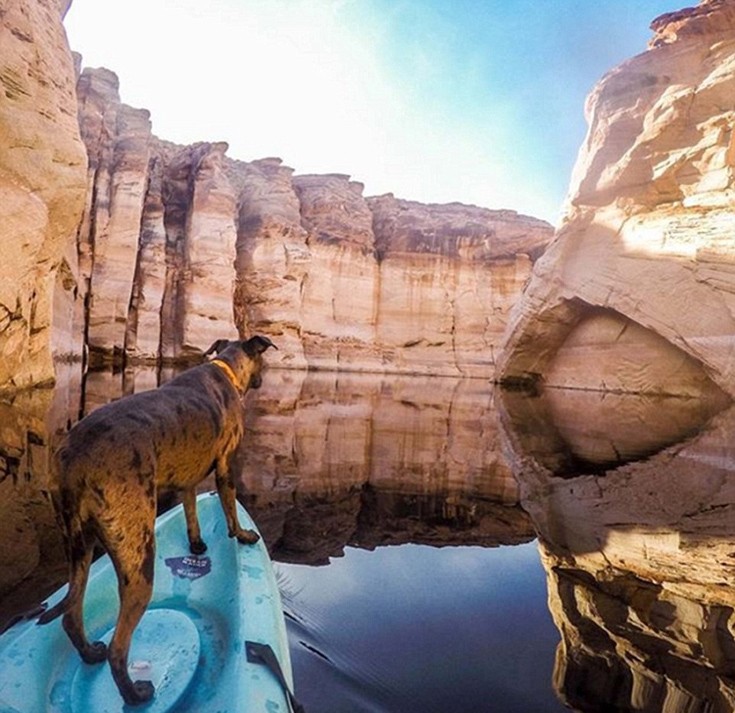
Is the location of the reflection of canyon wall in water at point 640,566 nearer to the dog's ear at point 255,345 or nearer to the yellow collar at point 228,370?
the yellow collar at point 228,370

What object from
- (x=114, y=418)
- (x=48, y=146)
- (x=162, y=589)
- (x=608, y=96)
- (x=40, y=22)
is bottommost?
(x=162, y=589)

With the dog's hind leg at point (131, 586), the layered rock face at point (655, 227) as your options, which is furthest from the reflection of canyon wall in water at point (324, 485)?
the layered rock face at point (655, 227)

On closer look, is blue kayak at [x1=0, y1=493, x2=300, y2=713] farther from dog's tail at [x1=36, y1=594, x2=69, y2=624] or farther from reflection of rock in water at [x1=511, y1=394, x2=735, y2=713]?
reflection of rock in water at [x1=511, y1=394, x2=735, y2=713]

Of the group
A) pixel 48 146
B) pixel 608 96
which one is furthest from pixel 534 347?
pixel 48 146

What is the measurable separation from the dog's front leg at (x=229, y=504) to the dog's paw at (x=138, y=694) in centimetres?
123

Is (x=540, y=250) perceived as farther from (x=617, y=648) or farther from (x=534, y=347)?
(x=617, y=648)

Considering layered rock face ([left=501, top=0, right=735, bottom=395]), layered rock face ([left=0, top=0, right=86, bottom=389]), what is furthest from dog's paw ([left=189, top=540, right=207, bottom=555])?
layered rock face ([left=501, top=0, right=735, bottom=395])

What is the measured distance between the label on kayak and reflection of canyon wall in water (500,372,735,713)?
6.56ft

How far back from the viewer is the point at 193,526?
306 centimetres

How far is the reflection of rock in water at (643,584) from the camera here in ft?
8.34

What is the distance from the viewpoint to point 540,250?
36.9 m

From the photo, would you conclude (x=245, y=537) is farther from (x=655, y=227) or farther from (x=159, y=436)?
(x=655, y=227)

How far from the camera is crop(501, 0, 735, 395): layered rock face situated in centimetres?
1284

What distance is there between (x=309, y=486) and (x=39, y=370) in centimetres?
1013
